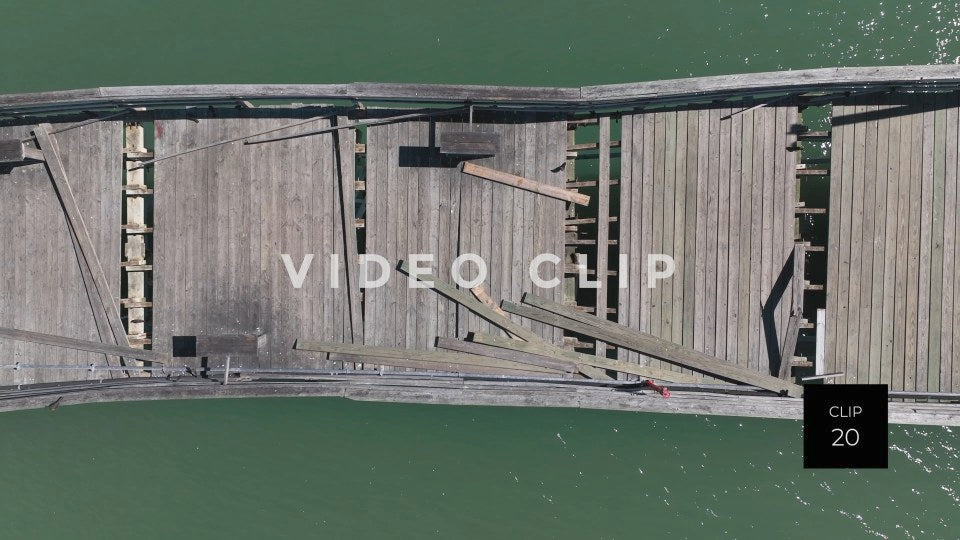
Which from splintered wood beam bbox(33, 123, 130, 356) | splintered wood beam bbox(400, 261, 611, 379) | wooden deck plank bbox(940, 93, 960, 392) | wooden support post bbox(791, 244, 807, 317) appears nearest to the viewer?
wooden deck plank bbox(940, 93, 960, 392)

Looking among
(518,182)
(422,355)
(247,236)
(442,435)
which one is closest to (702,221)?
(518,182)

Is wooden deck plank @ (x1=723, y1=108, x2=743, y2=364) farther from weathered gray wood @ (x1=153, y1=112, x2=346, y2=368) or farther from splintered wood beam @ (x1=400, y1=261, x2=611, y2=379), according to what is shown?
weathered gray wood @ (x1=153, y1=112, x2=346, y2=368)

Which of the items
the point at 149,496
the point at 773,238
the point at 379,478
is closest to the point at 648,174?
the point at 773,238

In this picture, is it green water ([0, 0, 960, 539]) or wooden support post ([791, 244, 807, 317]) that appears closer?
wooden support post ([791, 244, 807, 317])

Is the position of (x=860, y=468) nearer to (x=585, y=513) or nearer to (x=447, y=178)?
(x=585, y=513)

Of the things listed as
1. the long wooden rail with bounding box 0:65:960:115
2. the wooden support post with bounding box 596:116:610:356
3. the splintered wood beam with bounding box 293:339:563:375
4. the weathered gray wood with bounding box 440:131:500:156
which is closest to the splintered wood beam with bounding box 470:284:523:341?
the splintered wood beam with bounding box 293:339:563:375

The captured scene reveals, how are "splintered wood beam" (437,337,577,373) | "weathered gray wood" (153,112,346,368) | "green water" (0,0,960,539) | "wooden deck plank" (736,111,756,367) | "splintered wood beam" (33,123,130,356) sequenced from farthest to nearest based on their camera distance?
"green water" (0,0,960,539)
"splintered wood beam" (33,123,130,356)
"weathered gray wood" (153,112,346,368)
"splintered wood beam" (437,337,577,373)
"wooden deck plank" (736,111,756,367)

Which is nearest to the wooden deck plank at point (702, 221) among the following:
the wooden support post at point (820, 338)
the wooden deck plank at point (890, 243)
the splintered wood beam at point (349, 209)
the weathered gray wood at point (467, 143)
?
the wooden support post at point (820, 338)
